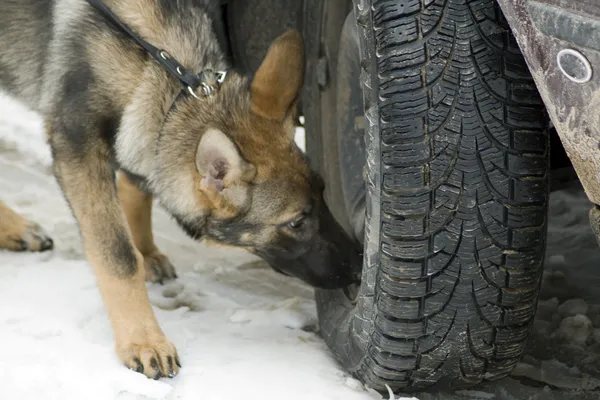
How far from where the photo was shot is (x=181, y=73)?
2.95 metres

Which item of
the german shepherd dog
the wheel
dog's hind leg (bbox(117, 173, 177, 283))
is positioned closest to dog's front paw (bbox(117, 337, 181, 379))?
the german shepherd dog

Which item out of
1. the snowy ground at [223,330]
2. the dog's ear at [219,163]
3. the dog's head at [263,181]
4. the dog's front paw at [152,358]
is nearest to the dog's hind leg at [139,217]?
the snowy ground at [223,330]

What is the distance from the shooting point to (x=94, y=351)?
2893 mm

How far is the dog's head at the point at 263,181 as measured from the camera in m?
2.85

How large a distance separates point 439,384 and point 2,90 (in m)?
2.39

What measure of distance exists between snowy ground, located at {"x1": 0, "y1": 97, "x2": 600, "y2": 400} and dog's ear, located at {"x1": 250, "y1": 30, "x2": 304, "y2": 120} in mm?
864

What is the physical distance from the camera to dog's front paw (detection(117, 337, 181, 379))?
2775 mm

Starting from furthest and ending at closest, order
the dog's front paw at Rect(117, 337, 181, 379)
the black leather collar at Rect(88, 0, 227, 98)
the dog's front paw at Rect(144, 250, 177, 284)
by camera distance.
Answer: the dog's front paw at Rect(144, 250, 177, 284) < the black leather collar at Rect(88, 0, 227, 98) < the dog's front paw at Rect(117, 337, 181, 379)

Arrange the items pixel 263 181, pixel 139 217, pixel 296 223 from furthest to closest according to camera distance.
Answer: pixel 139 217
pixel 296 223
pixel 263 181

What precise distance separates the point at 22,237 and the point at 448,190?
2349 mm

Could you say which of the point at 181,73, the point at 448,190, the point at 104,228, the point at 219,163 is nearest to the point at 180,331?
the point at 104,228

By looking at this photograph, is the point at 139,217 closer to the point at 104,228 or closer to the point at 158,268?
the point at 158,268

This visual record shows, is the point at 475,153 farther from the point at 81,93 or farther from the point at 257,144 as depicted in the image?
the point at 81,93

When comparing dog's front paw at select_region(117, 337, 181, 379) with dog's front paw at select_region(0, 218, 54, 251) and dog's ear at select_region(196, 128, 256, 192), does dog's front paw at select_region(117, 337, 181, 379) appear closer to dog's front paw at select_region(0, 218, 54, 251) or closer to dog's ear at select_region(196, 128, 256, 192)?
dog's ear at select_region(196, 128, 256, 192)
